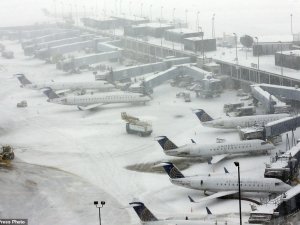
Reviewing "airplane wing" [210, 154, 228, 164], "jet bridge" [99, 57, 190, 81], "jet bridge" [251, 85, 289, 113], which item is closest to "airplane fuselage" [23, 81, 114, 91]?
"jet bridge" [99, 57, 190, 81]

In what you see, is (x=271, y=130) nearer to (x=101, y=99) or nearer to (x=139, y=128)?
(x=139, y=128)

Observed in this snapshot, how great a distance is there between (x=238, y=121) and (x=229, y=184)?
1114 inches

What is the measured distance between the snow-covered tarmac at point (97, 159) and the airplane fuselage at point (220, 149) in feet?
4.74

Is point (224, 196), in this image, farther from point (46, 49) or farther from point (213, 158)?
point (46, 49)

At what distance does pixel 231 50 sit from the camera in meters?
161

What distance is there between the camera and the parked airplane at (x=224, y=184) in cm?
7112

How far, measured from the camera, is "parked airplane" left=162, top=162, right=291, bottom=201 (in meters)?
71.1

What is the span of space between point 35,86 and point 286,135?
217 ft

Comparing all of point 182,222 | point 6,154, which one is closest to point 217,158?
Result: point 182,222

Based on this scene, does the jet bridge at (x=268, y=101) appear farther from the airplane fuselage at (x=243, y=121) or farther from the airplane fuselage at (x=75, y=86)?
the airplane fuselage at (x=75, y=86)

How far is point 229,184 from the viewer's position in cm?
7294

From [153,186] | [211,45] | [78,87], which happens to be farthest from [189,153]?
[211,45]

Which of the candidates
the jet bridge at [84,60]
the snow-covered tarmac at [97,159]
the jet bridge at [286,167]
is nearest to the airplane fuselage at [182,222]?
the snow-covered tarmac at [97,159]

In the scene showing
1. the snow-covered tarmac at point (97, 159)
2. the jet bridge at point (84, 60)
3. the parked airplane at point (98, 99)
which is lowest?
the snow-covered tarmac at point (97, 159)
